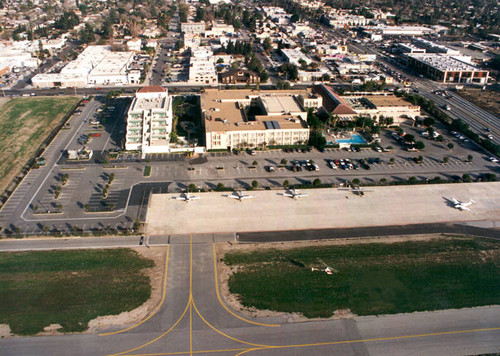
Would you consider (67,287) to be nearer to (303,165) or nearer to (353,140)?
(303,165)

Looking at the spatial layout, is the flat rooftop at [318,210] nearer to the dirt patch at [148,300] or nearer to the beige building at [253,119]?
the dirt patch at [148,300]

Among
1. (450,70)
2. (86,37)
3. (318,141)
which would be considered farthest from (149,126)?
(86,37)

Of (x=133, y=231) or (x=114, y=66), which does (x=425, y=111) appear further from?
(x=114, y=66)

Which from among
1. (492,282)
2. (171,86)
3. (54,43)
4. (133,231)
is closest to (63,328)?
(133,231)

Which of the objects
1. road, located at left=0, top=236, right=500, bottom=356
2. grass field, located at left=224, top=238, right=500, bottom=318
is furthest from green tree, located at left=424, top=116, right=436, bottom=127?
road, located at left=0, top=236, right=500, bottom=356

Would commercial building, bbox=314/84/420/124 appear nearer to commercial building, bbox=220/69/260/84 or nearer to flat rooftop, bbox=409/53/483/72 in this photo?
commercial building, bbox=220/69/260/84

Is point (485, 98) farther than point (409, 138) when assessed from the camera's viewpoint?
Yes
